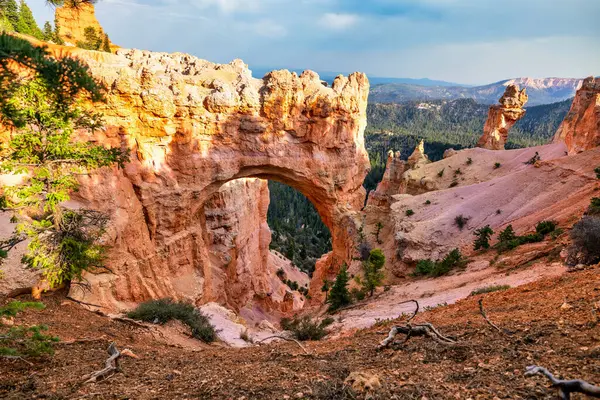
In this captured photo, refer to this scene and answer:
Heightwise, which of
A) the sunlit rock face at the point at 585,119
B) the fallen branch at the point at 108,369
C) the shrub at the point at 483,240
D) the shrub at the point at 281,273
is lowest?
the shrub at the point at 281,273

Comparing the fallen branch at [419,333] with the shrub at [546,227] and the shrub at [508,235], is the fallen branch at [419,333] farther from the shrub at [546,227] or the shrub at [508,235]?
the shrub at [508,235]

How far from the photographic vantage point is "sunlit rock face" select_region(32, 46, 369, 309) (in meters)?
16.2

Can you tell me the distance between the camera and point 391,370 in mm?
4711

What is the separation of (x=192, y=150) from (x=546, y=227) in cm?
1908

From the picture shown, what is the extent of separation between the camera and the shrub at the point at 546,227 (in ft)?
50.4

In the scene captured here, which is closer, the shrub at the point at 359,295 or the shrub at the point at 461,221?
the shrub at the point at 359,295

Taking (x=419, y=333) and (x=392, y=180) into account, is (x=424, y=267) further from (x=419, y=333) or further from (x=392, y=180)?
(x=392, y=180)

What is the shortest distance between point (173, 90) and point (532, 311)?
18.5 metres

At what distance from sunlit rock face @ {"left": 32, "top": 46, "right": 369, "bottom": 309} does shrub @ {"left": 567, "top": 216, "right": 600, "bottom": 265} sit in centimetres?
1600

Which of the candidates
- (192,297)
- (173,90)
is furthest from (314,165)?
(192,297)

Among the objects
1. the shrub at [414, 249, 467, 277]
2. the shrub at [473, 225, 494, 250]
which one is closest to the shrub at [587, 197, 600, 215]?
the shrub at [473, 225, 494, 250]

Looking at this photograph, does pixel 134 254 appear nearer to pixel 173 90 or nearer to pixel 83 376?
pixel 173 90

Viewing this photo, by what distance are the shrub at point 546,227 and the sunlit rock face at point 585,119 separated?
13.9 meters

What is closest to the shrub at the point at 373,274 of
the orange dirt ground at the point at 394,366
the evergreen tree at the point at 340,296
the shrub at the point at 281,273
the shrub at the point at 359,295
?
the shrub at the point at 359,295
